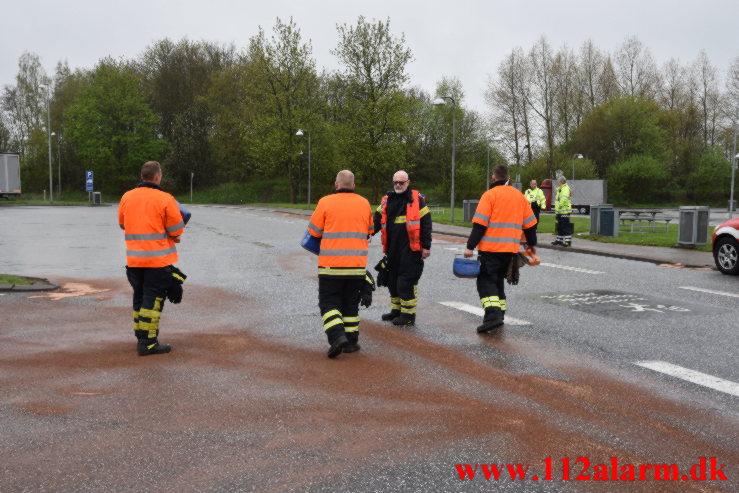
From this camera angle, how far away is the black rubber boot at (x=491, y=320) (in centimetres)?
712

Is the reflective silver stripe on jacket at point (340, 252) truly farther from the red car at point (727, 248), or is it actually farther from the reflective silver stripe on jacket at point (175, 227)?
the red car at point (727, 248)

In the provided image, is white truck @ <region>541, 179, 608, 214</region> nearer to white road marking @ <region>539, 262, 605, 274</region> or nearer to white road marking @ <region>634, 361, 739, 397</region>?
white road marking @ <region>539, 262, 605, 274</region>

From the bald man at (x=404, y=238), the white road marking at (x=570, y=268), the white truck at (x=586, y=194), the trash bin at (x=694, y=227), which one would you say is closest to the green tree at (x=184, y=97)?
the white truck at (x=586, y=194)

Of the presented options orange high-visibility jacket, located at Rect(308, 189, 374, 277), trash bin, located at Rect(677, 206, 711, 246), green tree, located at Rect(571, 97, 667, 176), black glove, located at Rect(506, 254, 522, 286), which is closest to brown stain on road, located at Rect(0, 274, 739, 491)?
black glove, located at Rect(506, 254, 522, 286)

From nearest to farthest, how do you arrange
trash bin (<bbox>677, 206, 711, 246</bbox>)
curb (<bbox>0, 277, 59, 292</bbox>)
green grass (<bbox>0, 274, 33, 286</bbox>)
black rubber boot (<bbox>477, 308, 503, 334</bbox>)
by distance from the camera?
black rubber boot (<bbox>477, 308, 503, 334</bbox>), curb (<bbox>0, 277, 59, 292</bbox>), green grass (<bbox>0, 274, 33, 286</bbox>), trash bin (<bbox>677, 206, 711, 246</bbox>)

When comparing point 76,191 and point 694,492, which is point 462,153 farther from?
point 694,492

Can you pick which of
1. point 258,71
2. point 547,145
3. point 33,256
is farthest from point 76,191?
point 33,256

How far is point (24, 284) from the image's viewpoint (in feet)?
33.2

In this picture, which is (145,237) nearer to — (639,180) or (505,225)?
(505,225)

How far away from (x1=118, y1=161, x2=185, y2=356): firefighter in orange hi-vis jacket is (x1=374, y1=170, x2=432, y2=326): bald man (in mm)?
2244

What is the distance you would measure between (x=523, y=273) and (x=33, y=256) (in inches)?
420

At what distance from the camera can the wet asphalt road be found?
3.71 meters

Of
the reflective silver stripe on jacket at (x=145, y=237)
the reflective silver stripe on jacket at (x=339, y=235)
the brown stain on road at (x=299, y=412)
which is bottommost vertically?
the brown stain on road at (x=299, y=412)

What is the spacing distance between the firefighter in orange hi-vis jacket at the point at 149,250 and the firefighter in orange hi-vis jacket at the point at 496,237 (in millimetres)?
3043
